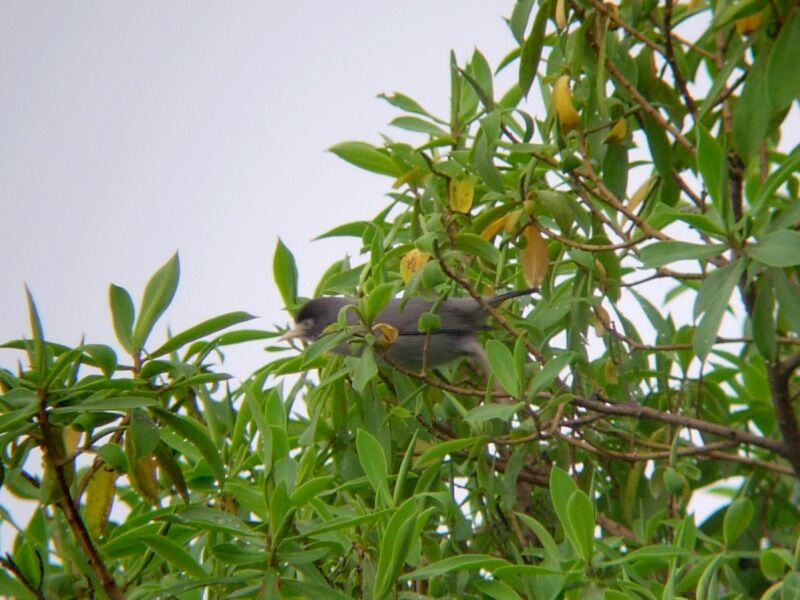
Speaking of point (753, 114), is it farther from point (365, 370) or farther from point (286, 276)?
point (286, 276)

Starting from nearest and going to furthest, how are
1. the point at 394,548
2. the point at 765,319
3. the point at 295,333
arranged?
1. the point at 394,548
2. the point at 765,319
3. the point at 295,333

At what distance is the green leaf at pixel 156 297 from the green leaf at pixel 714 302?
1.23 m

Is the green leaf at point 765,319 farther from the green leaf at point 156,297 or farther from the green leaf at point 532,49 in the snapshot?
the green leaf at point 156,297

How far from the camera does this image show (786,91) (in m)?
2.49

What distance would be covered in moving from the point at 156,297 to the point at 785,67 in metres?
1.59

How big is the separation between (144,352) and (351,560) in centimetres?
76

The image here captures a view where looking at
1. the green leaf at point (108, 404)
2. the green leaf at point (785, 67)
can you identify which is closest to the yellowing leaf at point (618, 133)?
the green leaf at point (785, 67)

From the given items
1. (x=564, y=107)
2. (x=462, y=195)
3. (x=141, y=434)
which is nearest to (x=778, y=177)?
(x=564, y=107)

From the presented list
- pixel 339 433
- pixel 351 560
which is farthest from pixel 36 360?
pixel 339 433

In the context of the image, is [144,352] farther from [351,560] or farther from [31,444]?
[351,560]

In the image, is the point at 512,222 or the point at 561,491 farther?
the point at 512,222

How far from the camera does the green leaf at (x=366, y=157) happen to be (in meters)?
3.34

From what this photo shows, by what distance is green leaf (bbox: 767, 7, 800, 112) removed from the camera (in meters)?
2.48

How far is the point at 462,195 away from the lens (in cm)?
305
